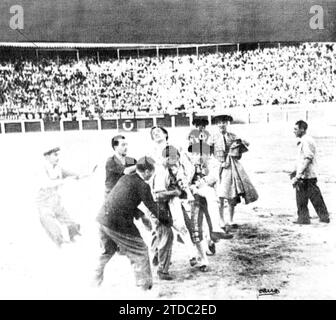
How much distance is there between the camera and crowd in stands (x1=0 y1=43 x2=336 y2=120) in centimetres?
378

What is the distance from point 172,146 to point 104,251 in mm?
1001

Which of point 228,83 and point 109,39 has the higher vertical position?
point 109,39

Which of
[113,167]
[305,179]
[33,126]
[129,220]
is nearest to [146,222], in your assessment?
[129,220]

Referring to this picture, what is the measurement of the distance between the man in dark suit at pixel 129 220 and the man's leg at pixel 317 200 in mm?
1206

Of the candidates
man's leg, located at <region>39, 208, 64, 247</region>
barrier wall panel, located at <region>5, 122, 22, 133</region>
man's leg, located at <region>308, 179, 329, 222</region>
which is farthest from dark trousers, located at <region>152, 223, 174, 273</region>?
barrier wall panel, located at <region>5, 122, 22, 133</region>

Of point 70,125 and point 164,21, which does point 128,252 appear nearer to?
point 70,125

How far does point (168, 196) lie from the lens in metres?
3.67

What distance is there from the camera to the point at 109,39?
373cm

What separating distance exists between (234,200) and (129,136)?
1.01 metres

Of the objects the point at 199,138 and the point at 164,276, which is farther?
the point at 199,138

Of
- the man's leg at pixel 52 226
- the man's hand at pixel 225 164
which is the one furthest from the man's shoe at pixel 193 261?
the man's leg at pixel 52 226
